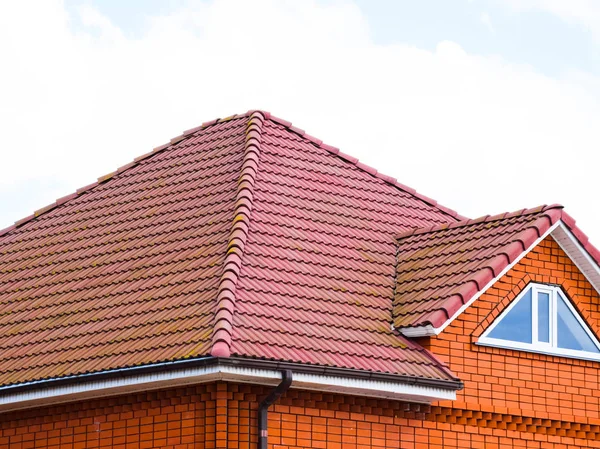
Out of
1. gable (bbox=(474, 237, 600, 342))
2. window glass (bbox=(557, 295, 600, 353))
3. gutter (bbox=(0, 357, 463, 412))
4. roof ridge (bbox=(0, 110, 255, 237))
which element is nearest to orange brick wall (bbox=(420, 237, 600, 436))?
gable (bbox=(474, 237, 600, 342))

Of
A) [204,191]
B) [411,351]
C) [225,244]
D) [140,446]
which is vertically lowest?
[140,446]

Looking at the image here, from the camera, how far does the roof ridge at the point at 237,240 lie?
15148 mm

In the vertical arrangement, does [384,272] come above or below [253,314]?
above

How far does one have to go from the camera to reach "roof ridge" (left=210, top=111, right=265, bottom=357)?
15148 millimetres

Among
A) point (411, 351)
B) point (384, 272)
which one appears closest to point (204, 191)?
point (384, 272)

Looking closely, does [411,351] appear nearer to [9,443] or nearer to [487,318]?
[487,318]

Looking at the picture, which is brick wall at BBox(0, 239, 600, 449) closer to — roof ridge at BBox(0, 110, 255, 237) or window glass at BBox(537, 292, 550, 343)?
window glass at BBox(537, 292, 550, 343)

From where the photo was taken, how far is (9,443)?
17.6 meters

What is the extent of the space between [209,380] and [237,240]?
2428mm

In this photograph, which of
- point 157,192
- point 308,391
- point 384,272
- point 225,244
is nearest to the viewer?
point 308,391

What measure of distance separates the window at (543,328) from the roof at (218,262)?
1.30 m

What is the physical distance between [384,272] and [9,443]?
209 inches

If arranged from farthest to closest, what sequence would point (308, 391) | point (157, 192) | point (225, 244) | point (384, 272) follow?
point (157, 192) < point (384, 272) < point (225, 244) < point (308, 391)

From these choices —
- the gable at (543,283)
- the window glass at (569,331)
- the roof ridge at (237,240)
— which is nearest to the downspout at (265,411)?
the roof ridge at (237,240)
